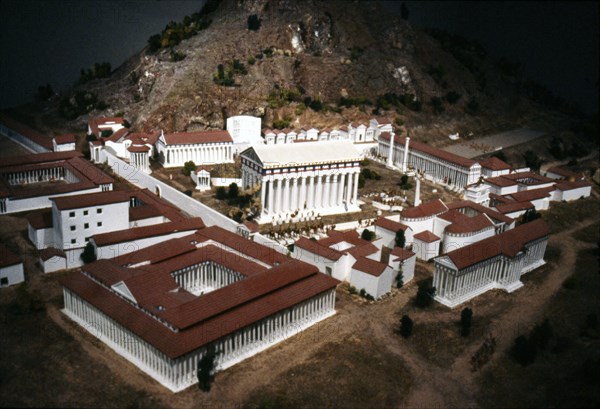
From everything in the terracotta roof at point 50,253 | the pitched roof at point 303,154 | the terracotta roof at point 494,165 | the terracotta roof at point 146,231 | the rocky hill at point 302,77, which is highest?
the rocky hill at point 302,77

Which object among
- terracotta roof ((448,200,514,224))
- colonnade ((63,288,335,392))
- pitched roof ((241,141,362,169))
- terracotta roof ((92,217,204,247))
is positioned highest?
pitched roof ((241,141,362,169))

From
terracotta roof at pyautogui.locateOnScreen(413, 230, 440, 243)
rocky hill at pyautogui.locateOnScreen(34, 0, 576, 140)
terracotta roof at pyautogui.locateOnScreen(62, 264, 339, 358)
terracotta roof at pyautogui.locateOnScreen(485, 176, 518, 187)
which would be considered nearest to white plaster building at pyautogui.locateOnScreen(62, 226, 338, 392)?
terracotta roof at pyautogui.locateOnScreen(62, 264, 339, 358)

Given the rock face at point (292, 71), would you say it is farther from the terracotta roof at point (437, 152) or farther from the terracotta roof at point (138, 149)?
the terracotta roof at point (437, 152)

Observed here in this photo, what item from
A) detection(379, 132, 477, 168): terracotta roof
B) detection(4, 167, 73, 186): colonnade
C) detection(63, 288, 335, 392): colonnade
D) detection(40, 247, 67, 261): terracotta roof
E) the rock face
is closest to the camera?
detection(63, 288, 335, 392): colonnade

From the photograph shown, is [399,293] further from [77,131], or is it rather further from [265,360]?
[77,131]

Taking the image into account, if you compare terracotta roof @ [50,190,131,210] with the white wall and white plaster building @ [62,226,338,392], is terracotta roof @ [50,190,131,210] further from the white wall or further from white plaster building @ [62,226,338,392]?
white plaster building @ [62,226,338,392]

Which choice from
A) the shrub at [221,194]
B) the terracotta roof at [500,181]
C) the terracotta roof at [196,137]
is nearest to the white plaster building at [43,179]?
the terracotta roof at [196,137]

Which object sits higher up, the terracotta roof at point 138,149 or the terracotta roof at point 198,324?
the terracotta roof at point 138,149
